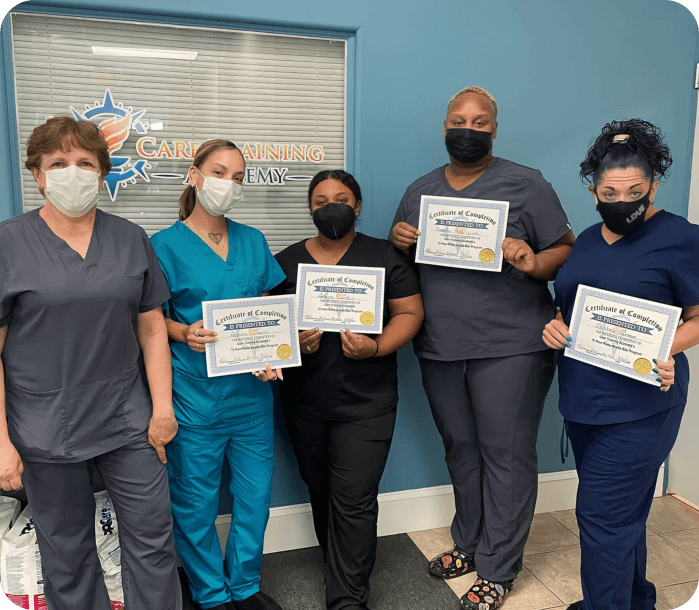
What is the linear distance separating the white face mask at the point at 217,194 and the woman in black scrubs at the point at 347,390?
0.29m

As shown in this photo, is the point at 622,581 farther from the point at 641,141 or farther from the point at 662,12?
the point at 662,12

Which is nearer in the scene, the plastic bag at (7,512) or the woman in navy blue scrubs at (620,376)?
the woman in navy blue scrubs at (620,376)

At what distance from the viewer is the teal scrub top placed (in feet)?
6.21

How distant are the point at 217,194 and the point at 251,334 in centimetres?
45

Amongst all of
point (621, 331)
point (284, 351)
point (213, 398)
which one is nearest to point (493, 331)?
point (621, 331)

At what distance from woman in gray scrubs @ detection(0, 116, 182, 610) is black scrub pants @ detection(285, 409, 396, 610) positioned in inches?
21.2

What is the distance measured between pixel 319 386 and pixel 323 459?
29cm

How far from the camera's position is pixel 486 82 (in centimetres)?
254

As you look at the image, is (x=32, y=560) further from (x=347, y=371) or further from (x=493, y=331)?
(x=493, y=331)

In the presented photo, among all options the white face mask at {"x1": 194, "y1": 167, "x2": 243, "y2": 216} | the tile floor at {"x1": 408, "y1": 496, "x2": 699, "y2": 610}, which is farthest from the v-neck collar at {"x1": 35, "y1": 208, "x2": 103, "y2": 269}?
the tile floor at {"x1": 408, "y1": 496, "x2": 699, "y2": 610}

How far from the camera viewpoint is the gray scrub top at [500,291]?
2076 mm

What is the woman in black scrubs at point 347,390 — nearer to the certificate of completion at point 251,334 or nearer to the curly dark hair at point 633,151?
the certificate of completion at point 251,334

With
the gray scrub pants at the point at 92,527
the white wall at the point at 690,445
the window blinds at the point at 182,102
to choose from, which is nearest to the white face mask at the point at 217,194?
the window blinds at the point at 182,102

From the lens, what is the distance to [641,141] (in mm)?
1668
